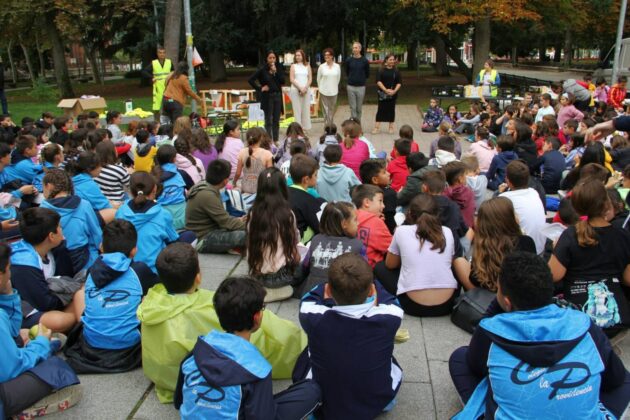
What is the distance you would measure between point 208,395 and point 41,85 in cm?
2390

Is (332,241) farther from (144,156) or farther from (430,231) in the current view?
(144,156)

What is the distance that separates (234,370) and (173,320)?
0.94m

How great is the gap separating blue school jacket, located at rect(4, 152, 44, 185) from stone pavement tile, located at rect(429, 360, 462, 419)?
5625 millimetres

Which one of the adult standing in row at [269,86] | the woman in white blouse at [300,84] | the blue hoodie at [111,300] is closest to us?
the blue hoodie at [111,300]

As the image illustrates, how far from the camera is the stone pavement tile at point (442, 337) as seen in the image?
155 inches

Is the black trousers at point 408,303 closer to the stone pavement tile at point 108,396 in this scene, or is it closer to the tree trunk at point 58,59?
the stone pavement tile at point 108,396

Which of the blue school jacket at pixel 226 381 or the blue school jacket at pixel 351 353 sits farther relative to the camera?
the blue school jacket at pixel 351 353

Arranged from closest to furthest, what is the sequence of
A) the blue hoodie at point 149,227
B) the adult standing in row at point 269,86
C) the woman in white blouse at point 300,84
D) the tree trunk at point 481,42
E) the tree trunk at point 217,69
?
the blue hoodie at point 149,227, the adult standing in row at point 269,86, the woman in white blouse at point 300,84, the tree trunk at point 481,42, the tree trunk at point 217,69

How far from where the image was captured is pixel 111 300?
3.60 meters

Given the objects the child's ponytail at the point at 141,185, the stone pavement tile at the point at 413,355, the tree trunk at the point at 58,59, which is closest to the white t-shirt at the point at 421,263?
Result: the stone pavement tile at the point at 413,355

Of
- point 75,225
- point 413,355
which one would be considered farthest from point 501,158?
point 75,225

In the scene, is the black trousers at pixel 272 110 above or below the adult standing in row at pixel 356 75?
below

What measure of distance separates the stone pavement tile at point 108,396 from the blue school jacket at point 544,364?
7.01 feet

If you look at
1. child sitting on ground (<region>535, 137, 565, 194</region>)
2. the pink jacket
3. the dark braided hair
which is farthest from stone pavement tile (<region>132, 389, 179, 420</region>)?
the pink jacket
